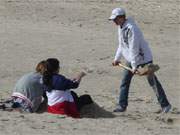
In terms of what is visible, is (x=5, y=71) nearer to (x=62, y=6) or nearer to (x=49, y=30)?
(x=49, y=30)

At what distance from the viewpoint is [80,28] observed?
21.0 metres

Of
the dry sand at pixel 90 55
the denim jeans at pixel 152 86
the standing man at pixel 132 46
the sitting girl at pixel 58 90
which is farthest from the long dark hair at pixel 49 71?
the denim jeans at pixel 152 86

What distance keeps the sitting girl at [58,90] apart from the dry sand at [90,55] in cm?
19

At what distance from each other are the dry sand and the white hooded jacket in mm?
818

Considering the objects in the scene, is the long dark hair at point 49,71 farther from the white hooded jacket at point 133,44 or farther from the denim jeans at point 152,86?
the denim jeans at point 152,86

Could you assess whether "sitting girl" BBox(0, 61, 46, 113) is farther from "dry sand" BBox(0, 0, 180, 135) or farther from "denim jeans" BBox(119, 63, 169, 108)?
"denim jeans" BBox(119, 63, 169, 108)

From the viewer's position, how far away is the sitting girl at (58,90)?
11.1 metres

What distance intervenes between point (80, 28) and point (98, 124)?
10.5 m

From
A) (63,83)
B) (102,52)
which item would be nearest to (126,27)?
(63,83)

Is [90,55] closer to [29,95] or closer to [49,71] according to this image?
[29,95]

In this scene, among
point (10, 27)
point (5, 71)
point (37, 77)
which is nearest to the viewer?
point (37, 77)

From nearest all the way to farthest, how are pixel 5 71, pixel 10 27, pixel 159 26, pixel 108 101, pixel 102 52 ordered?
pixel 108 101 < pixel 5 71 < pixel 102 52 < pixel 10 27 < pixel 159 26

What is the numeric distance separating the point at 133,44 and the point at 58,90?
4.10 ft

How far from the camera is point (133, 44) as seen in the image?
1147 centimetres
